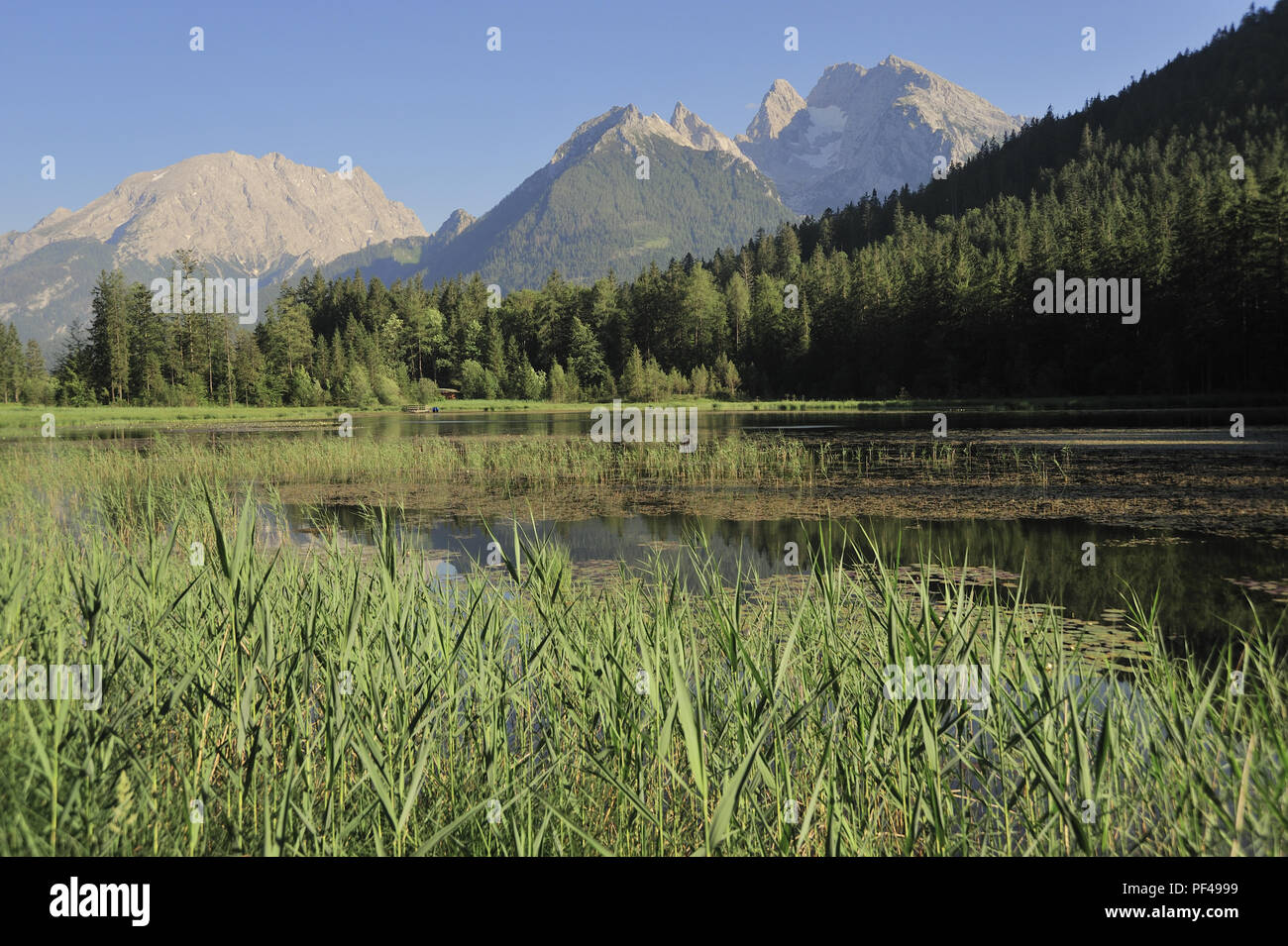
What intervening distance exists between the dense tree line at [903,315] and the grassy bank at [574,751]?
6787cm

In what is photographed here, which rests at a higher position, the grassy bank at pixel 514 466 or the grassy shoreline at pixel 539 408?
the grassy shoreline at pixel 539 408

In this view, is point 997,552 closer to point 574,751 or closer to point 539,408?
point 574,751

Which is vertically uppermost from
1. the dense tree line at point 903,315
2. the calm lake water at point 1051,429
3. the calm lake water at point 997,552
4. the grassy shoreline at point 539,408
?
the dense tree line at point 903,315

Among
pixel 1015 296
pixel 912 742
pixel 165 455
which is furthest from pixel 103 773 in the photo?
pixel 1015 296

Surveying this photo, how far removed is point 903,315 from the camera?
Answer: 296 ft

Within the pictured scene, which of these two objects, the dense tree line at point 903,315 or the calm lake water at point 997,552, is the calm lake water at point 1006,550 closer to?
the calm lake water at point 997,552

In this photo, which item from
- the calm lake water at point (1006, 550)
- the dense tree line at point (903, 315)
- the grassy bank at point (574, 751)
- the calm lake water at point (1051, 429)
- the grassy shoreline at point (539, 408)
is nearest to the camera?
the grassy bank at point (574, 751)

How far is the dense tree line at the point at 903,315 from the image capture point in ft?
206

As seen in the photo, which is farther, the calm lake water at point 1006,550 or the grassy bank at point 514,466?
the grassy bank at point 514,466

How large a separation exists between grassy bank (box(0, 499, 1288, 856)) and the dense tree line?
67.9 meters

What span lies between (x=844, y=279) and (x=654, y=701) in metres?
104

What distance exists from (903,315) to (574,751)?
306 ft

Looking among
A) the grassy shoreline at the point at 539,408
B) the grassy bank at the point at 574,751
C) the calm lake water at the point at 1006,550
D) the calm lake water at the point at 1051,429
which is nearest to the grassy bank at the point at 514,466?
the calm lake water at the point at 1006,550

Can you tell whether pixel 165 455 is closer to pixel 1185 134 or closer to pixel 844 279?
pixel 844 279
